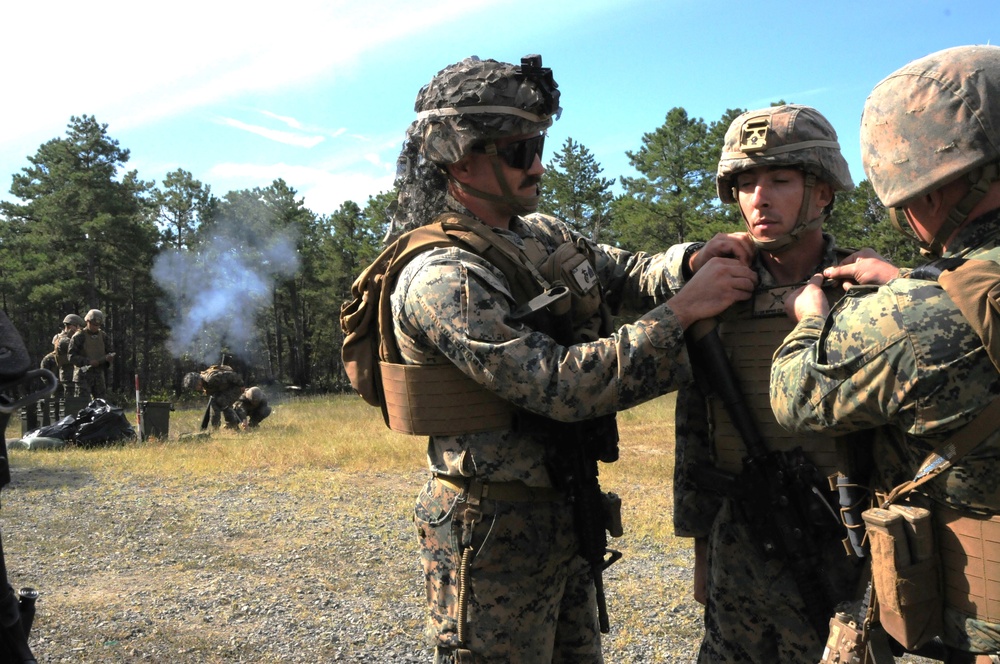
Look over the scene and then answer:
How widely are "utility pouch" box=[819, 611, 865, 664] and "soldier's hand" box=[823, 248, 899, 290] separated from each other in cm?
92

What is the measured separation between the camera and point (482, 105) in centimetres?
262

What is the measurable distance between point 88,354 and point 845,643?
17.4m

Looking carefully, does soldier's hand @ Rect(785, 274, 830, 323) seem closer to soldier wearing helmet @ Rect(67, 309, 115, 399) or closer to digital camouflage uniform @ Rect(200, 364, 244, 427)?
digital camouflage uniform @ Rect(200, 364, 244, 427)

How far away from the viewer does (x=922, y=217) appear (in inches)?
76.9

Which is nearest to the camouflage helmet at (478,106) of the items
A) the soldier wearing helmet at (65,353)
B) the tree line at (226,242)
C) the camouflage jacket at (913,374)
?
the camouflage jacket at (913,374)

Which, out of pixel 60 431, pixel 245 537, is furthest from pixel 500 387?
pixel 60 431

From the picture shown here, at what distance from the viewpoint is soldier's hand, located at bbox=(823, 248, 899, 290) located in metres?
2.23

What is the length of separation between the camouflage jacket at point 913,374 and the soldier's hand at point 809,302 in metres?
0.23

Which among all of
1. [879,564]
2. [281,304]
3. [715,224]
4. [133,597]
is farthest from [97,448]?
[281,304]

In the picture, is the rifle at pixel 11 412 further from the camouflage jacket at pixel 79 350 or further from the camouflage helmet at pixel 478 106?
the camouflage jacket at pixel 79 350

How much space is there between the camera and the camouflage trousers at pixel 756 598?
97.8 inches

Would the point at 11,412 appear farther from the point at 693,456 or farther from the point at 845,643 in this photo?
the point at 845,643

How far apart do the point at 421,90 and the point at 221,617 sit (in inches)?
168

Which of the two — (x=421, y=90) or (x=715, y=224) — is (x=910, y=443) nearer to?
(x=421, y=90)
